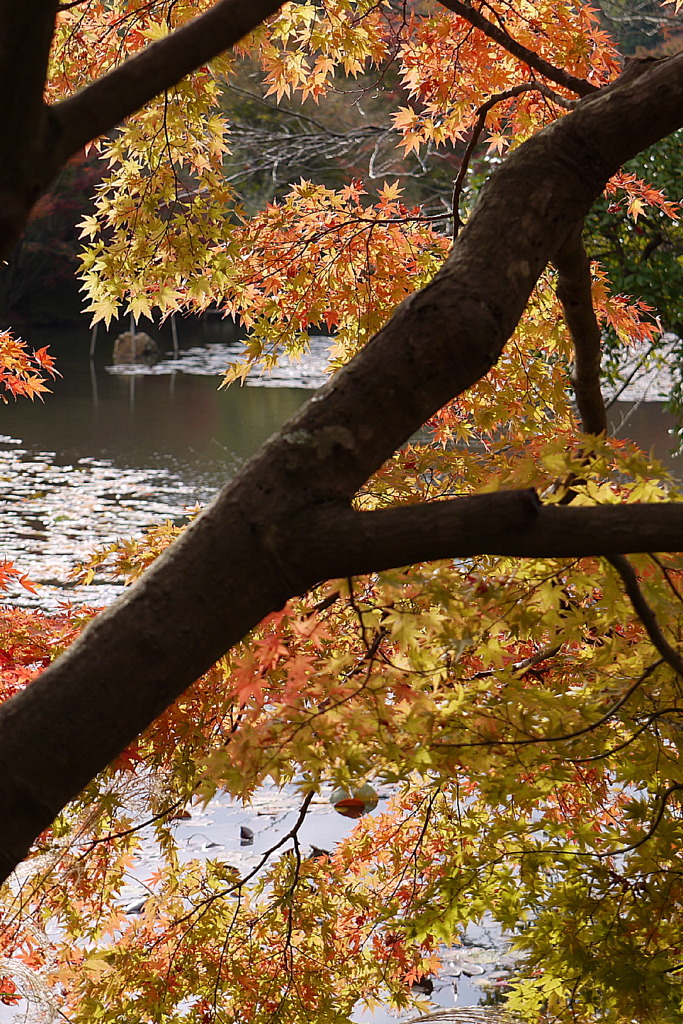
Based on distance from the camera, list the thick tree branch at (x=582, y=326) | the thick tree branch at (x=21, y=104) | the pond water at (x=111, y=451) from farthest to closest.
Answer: the pond water at (x=111, y=451)
the thick tree branch at (x=582, y=326)
the thick tree branch at (x=21, y=104)

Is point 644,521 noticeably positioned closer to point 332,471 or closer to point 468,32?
point 332,471

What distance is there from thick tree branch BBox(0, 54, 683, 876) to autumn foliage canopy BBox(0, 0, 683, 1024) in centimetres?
3

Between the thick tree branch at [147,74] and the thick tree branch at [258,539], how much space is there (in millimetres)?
357

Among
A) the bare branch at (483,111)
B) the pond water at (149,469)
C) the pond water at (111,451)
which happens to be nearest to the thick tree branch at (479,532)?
the bare branch at (483,111)

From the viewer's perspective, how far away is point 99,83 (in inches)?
36.4

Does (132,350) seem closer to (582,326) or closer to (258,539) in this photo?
(582,326)

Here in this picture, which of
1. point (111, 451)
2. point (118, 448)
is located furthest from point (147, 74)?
point (118, 448)

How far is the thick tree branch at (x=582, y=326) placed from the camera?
183 cm

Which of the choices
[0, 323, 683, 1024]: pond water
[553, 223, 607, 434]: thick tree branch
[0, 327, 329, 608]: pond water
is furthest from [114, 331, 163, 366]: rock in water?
[553, 223, 607, 434]: thick tree branch

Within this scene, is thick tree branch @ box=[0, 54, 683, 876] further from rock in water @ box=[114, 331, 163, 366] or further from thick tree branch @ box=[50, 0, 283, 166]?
rock in water @ box=[114, 331, 163, 366]

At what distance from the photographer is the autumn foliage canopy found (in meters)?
1.30

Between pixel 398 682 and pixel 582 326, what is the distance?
1.03 meters

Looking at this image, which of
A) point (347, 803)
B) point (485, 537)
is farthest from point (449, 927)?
point (347, 803)

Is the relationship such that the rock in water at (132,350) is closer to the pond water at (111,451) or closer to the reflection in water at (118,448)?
the pond water at (111,451)
